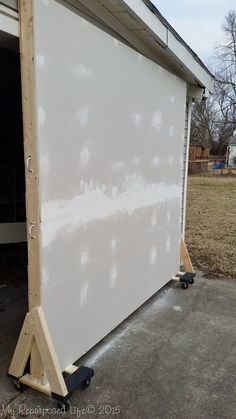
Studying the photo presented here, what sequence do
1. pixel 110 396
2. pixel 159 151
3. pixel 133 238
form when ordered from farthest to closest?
1. pixel 159 151
2. pixel 133 238
3. pixel 110 396

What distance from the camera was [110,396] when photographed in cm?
225

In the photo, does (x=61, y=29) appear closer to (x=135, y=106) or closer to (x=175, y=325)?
(x=135, y=106)

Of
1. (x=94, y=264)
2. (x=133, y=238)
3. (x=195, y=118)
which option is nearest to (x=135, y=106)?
(x=133, y=238)

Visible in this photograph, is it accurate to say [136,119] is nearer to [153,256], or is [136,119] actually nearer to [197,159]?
[153,256]

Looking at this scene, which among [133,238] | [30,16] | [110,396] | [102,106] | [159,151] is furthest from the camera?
[159,151]

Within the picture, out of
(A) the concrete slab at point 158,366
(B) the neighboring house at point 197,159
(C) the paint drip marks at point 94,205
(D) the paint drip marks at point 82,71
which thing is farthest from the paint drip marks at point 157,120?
(B) the neighboring house at point 197,159

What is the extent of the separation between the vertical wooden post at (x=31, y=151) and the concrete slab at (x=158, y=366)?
0.39 m

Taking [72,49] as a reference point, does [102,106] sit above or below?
below

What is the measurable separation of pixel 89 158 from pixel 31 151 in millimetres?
547

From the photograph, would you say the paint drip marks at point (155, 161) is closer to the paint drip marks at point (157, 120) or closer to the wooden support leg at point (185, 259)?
the paint drip marks at point (157, 120)

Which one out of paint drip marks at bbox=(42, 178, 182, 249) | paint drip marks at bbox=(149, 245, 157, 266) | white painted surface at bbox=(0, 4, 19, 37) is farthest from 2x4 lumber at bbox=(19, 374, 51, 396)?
white painted surface at bbox=(0, 4, 19, 37)

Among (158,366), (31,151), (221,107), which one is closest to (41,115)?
(31,151)

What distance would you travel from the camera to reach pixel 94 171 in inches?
98.5

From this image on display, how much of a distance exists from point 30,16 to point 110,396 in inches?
88.9
